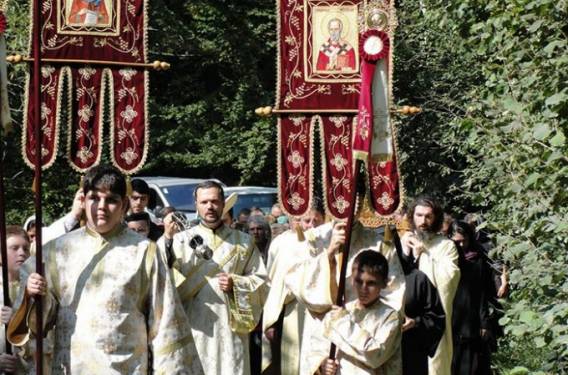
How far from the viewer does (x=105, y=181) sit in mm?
7227

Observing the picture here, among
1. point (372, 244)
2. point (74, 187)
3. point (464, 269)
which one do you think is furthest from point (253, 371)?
point (74, 187)

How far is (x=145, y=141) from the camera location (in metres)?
9.19

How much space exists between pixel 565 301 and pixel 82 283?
2378mm

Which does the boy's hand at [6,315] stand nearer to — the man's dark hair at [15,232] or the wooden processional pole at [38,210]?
the wooden processional pole at [38,210]

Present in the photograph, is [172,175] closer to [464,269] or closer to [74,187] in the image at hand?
[74,187]

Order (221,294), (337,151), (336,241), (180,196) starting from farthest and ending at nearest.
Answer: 1. (180,196)
2. (221,294)
3. (337,151)
4. (336,241)

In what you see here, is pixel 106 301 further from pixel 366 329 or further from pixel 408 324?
pixel 408 324

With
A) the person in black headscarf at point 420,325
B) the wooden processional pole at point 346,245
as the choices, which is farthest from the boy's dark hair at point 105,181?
the person in black headscarf at point 420,325

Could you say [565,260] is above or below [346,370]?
above

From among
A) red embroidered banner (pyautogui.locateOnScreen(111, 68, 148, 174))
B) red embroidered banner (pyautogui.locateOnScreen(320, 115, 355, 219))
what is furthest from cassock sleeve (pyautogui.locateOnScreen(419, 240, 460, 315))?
red embroidered banner (pyautogui.locateOnScreen(111, 68, 148, 174))

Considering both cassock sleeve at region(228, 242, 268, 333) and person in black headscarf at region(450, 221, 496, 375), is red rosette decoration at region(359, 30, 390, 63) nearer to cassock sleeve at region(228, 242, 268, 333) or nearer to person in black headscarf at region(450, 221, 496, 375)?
cassock sleeve at region(228, 242, 268, 333)

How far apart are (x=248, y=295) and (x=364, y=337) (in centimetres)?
164

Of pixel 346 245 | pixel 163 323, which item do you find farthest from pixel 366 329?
pixel 163 323

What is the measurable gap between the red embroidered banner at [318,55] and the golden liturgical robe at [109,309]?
2.34 m
